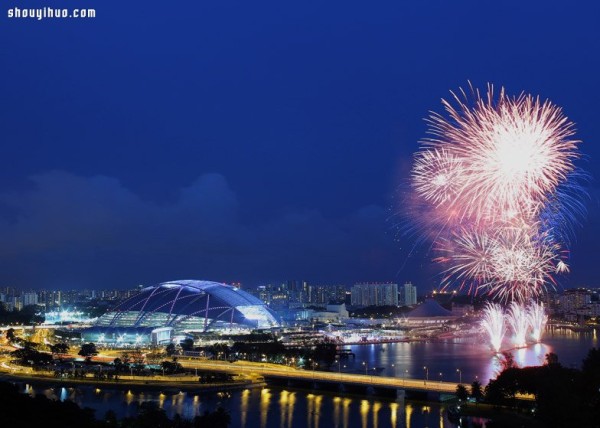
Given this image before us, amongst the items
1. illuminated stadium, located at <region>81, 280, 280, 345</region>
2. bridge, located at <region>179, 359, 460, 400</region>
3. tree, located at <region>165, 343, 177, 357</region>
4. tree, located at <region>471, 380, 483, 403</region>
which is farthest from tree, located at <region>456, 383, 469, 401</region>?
illuminated stadium, located at <region>81, 280, 280, 345</region>

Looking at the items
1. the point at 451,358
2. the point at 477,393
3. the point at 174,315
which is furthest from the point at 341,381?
the point at 174,315

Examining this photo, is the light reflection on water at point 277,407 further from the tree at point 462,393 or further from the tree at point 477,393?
the tree at point 477,393

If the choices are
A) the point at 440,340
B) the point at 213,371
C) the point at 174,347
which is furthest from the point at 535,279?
the point at 440,340

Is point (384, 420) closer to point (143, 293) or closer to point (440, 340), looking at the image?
point (143, 293)

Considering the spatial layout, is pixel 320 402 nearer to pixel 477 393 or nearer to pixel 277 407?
pixel 277 407

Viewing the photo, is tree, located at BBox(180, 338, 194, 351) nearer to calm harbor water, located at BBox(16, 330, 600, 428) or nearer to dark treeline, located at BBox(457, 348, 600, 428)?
calm harbor water, located at BBox(16, 330, 600, 428)
